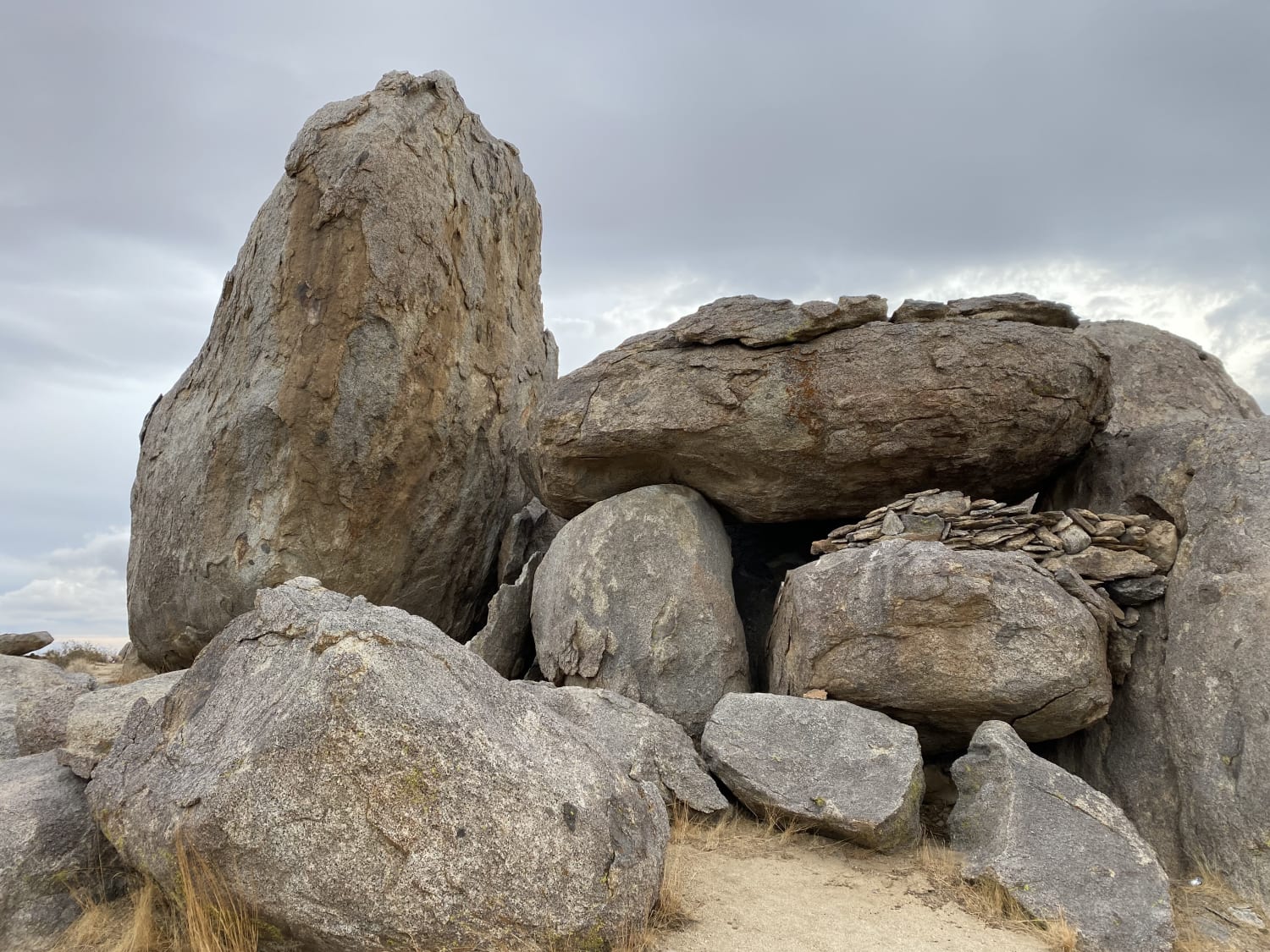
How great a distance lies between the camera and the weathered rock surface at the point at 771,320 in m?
8.30

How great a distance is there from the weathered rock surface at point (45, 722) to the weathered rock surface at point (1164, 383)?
9.20 metres

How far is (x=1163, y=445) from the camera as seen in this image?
25.6ft

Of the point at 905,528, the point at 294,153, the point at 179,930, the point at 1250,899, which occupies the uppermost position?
the point at 294,153

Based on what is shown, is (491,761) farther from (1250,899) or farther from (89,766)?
(1250,899)

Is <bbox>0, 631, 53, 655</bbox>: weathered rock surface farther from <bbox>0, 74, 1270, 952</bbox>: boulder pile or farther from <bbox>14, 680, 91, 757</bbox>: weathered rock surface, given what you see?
<bbox>14, 680, 91, 757</bbox>: weathered rock surface

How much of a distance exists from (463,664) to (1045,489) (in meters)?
6.81

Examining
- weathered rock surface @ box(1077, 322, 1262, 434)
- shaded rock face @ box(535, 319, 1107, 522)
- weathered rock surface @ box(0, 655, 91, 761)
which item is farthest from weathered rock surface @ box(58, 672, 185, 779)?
weathered rock surface @ box(1077, 322, 1262, 434)

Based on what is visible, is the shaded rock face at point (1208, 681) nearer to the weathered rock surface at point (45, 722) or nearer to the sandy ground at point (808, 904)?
the sandy ground at point (808, 904)

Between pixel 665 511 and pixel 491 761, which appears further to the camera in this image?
pixel 665 511

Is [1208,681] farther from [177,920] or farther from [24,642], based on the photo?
[24,642]

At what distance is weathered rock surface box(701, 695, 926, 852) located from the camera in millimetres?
5555

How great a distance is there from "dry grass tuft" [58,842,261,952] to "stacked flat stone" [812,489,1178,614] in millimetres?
5114

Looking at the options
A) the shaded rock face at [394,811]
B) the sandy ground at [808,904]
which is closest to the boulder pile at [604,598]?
the shaded rock face at [394,811]

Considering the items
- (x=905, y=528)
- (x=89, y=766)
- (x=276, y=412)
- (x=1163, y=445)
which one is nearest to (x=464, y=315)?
(x=276, y=412)
